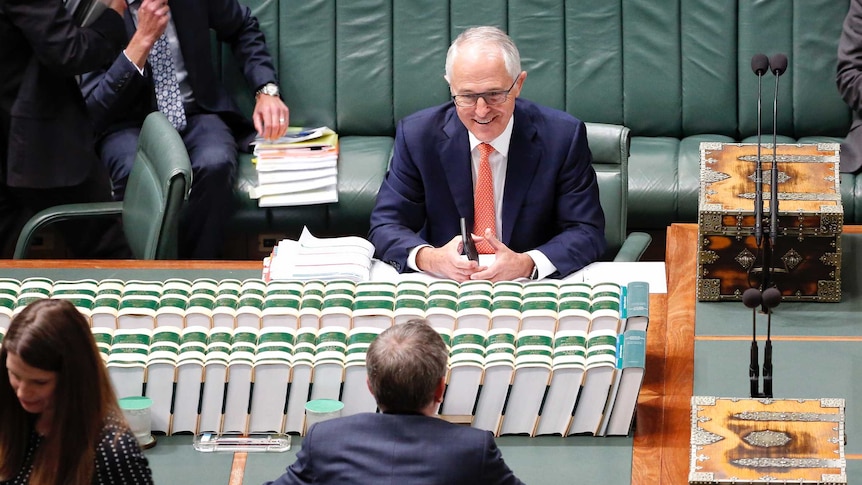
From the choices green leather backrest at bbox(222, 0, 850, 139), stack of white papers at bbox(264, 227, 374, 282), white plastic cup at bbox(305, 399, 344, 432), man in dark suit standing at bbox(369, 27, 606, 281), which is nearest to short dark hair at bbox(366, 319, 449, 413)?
white plastic cup at bbox(305, 399, 344, 432)

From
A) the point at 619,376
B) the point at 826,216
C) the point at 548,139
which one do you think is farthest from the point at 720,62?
the point at 619,376

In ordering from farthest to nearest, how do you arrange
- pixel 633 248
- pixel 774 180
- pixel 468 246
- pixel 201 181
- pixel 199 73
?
pixel 199 73
pixel 201 181
pixel 633 248
pixel 468 246
pixel 774 180

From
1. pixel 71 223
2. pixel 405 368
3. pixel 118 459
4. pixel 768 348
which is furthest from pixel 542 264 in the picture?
pixel 71 223

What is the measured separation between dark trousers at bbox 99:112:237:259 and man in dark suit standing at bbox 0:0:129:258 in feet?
0.60

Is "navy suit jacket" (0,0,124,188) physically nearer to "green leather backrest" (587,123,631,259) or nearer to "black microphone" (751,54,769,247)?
"green leather backrest" (587,123,631,259)

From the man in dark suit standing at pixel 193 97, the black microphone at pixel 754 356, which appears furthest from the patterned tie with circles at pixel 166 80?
the black microphone at pixel 754 356

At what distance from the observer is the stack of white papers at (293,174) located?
5.09 metres

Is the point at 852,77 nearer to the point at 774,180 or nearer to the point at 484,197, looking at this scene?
the point at 484,197

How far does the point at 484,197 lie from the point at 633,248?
41cm

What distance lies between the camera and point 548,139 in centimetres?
362

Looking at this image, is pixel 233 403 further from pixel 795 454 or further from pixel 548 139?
pixel 548 139

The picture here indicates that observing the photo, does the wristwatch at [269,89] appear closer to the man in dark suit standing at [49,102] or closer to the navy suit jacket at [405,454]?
the man in dark suit standing at [49,102]

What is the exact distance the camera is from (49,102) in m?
4.69

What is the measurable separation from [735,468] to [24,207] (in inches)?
132
